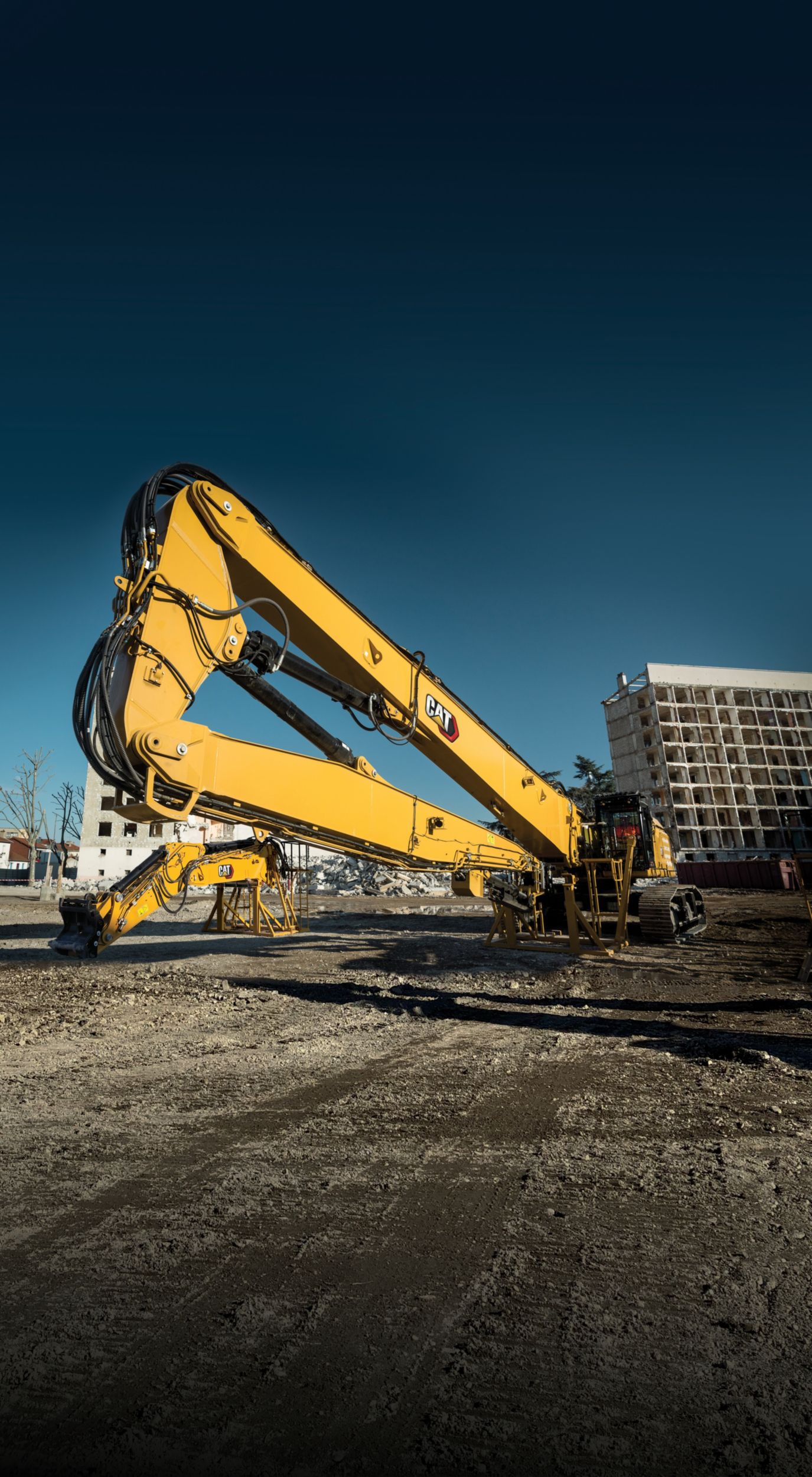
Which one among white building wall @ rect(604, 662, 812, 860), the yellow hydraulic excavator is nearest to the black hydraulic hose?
the yellow hydraulic excavator

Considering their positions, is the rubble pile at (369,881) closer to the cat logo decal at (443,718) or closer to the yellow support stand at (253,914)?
the yellow support stand at (253,914)

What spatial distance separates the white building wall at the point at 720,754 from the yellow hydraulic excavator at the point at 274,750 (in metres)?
51.5

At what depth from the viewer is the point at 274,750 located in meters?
7.26

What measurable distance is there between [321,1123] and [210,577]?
4.96 m

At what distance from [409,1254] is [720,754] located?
2741 inches

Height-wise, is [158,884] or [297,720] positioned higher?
[297,720]

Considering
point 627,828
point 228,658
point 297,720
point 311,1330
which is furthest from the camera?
point 627,828

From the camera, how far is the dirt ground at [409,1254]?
1835mm

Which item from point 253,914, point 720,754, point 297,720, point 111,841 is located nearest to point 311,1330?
point 297,720

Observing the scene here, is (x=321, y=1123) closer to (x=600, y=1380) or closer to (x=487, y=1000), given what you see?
(x=600, y=1380)

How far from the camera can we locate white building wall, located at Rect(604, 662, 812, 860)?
2445 inches

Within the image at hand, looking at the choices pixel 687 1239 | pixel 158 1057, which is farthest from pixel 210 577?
pixel 687 1239

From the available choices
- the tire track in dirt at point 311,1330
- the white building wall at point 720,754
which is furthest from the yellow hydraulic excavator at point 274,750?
the white building wall at point 720,754

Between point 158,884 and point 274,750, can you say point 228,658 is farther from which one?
point 158,884
